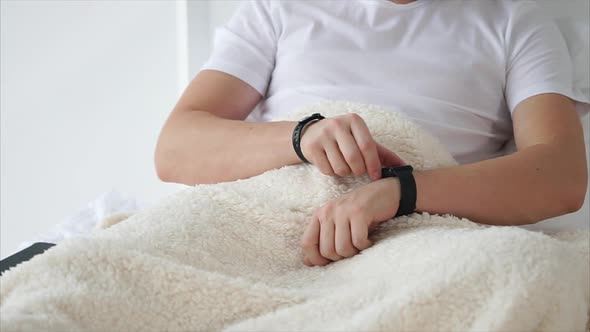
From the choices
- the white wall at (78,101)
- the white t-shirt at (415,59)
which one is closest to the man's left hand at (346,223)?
the white t-shirt at (415,59)

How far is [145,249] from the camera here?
92cm

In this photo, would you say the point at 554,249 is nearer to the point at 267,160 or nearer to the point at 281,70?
the point at 267,160

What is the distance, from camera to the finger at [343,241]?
1.02 metres

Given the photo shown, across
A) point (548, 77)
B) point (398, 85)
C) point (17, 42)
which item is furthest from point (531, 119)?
point (17, 42)

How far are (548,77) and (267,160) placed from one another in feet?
1.81

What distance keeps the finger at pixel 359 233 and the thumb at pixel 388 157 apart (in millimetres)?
135

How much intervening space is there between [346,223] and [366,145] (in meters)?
0.11

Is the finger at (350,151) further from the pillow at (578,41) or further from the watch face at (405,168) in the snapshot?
the pillow at (578,41)

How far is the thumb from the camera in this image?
112 cm

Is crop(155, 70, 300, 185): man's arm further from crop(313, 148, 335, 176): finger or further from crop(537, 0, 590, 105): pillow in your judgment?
crop(537, 0, 590, 105): pillow

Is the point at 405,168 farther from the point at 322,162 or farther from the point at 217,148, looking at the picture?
the point at 217,148

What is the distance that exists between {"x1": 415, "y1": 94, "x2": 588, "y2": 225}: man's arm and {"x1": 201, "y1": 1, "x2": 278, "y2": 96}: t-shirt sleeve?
1.52 feet

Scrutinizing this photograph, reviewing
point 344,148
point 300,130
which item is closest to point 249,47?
point 300,130

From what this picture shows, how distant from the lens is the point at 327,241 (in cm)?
102
